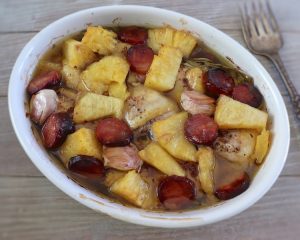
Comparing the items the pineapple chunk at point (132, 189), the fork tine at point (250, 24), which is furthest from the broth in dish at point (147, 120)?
the fork tine at point (250, 24)

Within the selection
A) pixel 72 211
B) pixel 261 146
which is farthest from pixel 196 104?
pixel 72 211

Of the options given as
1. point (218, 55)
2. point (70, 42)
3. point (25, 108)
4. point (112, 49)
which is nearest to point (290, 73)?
point (218, 55)

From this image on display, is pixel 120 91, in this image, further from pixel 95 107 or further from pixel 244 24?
pixel 244 24

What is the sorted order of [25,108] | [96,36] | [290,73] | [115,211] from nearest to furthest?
[115,211] < [25,108] < [96,36] < [290,73]

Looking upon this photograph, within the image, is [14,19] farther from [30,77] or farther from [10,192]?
[10,192]

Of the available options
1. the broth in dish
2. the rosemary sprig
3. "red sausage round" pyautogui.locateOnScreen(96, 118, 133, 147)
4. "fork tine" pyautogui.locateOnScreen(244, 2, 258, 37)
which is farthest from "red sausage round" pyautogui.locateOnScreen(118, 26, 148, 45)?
"fork tine" pyautogui.locateOnScreen(244, 2, 258, 37)

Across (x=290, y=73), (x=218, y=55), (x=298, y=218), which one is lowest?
(x=298, y=218)
